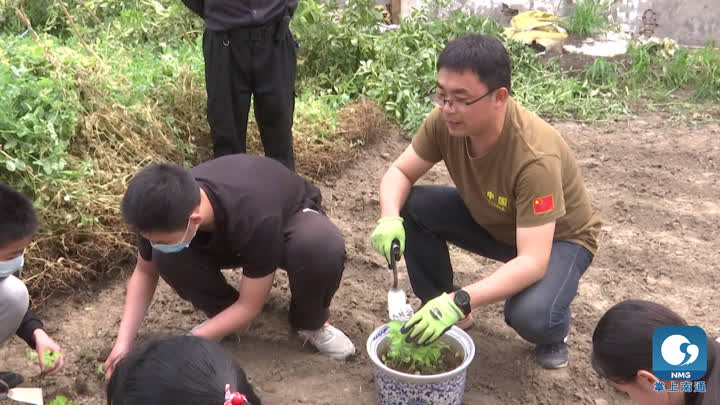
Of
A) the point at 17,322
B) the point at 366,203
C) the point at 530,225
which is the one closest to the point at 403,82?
the point at 366,203

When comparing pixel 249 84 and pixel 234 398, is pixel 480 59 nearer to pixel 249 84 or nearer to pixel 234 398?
pixel 234 398

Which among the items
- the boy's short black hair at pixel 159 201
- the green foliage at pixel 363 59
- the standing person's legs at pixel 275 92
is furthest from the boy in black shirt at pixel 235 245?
the green foliage at pixel 363 59

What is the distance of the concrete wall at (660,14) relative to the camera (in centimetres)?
595

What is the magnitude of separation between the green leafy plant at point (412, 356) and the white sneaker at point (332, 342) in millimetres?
372

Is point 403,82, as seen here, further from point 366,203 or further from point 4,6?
point 4,6

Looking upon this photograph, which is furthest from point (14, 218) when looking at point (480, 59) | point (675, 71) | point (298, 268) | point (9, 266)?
point (675, 71)

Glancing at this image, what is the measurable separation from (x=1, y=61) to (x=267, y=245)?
1.88 m

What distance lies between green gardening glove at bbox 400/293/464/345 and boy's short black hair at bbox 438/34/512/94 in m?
0.69

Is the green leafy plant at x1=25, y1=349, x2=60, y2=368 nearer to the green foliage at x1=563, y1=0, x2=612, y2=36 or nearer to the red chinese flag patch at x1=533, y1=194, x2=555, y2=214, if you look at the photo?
the red chinese flag patch at x1=533, y1=194, x2=555, y2=214

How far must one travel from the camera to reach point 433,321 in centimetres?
210

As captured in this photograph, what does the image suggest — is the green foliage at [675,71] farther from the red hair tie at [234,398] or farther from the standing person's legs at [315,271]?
the red hair tie at [234,398]

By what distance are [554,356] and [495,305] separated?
0.45m

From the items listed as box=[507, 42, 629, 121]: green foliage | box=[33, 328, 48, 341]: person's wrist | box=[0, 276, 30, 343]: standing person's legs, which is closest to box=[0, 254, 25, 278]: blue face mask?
box=[0, 276, 30, 343]: standing person's legs

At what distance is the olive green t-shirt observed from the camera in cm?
226
